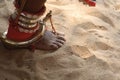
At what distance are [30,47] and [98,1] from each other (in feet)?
2.60

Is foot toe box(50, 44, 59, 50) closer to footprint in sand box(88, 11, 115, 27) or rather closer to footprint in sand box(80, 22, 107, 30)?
footprint in sand box(80, 22, 107, 30)

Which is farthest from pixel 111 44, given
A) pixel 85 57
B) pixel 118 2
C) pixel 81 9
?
pixel 118 2

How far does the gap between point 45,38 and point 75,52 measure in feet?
0.65

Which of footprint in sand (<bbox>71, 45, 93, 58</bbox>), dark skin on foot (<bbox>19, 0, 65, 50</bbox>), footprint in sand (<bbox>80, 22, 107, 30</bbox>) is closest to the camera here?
dark skin on foot (<bbox>19, 0, 65, 50</bbox>)

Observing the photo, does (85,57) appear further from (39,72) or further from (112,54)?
(39,72)

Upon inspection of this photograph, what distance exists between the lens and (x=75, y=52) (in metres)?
1.49

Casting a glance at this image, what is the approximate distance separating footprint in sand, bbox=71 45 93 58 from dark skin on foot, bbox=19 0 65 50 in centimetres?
8

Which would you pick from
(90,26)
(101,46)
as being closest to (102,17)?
Result: (90,26)

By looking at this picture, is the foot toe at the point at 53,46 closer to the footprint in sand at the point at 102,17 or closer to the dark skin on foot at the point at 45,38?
the dark skin on foot at the point at 45,38

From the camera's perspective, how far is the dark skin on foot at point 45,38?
133 cm

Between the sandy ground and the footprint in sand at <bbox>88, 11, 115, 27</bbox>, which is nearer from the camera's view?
the sandy ground

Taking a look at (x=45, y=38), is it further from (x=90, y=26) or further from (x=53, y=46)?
(x=90, y=26)

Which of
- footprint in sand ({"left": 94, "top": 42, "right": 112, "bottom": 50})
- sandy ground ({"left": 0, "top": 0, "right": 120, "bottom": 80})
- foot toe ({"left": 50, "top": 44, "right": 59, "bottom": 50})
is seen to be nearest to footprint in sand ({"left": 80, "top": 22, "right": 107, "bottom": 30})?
sandy ground ({"left": 0, "top": 0, "right": 120, "bottom": 80})

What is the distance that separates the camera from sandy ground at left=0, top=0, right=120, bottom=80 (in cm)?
133
